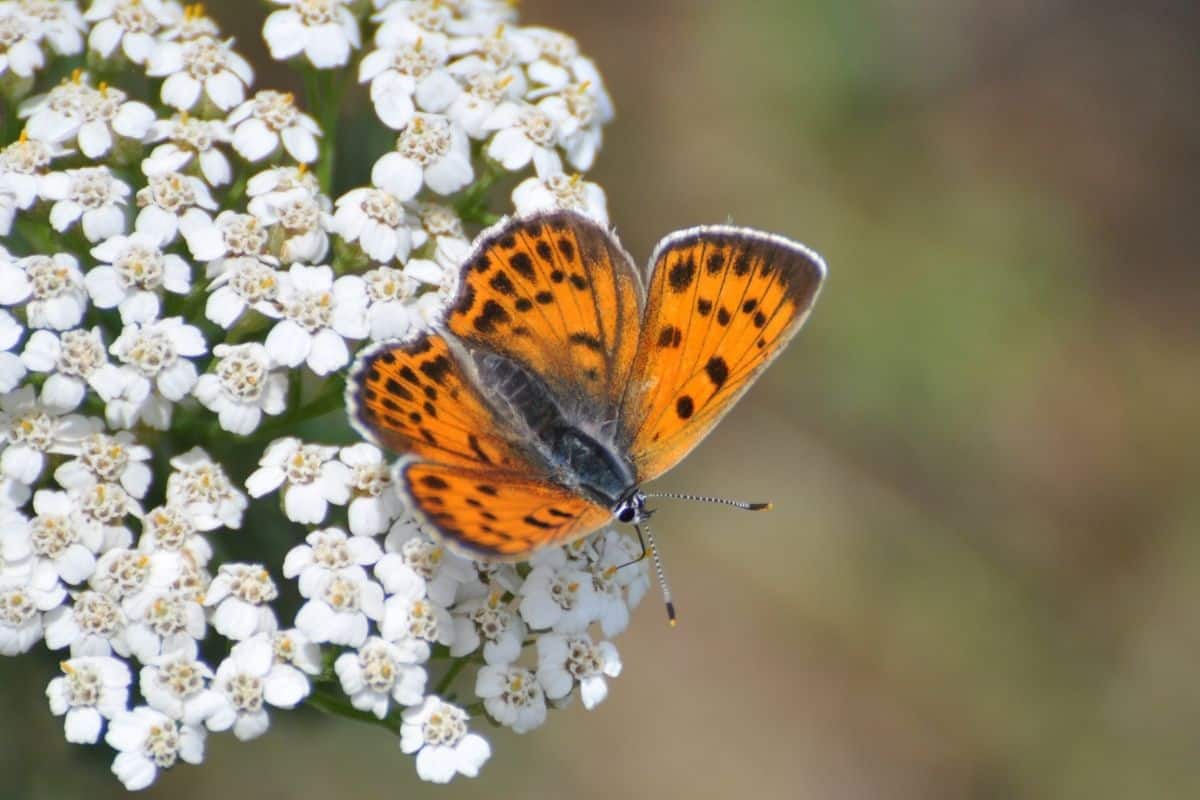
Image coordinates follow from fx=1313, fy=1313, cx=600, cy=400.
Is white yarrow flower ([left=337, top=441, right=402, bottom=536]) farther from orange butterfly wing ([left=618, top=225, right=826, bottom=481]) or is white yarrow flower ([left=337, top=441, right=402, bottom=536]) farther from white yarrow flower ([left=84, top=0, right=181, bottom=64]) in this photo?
white yarrow flower ([left=84, top=0, right=181, bottom=64])

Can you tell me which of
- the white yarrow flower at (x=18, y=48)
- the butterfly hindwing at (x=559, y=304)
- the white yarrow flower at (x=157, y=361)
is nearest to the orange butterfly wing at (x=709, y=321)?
the butterfly hindwing at (x=559, y=304)

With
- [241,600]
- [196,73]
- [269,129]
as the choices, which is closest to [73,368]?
[241,600]

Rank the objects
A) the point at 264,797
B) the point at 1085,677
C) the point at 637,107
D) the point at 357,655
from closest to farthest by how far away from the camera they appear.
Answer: the point at 357,655 → the point at 264,797 → the point at 1085,677 → the point at 637,107

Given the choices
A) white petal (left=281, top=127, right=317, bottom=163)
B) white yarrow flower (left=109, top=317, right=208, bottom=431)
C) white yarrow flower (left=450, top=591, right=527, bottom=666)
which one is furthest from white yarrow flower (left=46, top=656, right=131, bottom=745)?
white petal (left=281, top=127, right=317, bottom=163)

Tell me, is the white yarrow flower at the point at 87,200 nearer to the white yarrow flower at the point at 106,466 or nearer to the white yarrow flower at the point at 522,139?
the white yarrow flower at the point at 106,466

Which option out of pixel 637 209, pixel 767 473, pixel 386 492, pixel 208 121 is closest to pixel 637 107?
pixel 637 209

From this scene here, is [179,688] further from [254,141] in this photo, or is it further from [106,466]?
[254,141]

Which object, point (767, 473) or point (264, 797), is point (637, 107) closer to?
point (767, 473)
